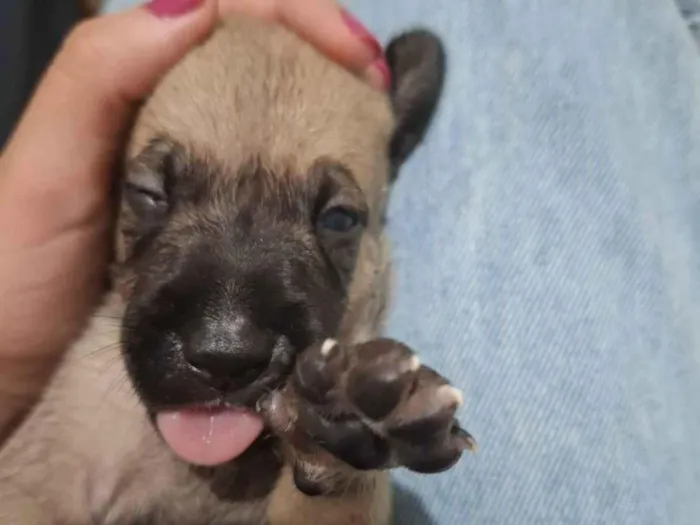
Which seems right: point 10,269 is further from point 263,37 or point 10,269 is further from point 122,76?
point 263,37

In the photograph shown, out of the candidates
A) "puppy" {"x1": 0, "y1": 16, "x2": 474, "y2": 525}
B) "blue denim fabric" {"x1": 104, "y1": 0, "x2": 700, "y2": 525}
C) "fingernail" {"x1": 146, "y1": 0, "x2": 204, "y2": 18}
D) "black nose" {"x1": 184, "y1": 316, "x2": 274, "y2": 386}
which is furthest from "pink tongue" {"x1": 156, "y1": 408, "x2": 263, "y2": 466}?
"fingernail" {"x1": 146, "y1": 0, "x2": 204, "y2": 18}

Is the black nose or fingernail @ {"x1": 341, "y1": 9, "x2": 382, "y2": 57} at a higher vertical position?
fingernail @ {"x1": 341, "y1": 9, "x2": 382, "y2": 57}

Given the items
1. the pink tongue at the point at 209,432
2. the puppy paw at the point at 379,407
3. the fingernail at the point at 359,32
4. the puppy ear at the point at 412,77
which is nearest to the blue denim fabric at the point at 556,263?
the puppy ear at the point at 412,77

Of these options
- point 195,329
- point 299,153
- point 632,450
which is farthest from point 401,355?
point 632,450

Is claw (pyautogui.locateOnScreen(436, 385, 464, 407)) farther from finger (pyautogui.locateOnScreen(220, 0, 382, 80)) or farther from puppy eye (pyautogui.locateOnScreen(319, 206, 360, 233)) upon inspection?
finger (pyautogui.locateOnScreen(220, 0, 382, 80))

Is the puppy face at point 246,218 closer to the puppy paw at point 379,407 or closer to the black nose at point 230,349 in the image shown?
the black nose at point 230,349

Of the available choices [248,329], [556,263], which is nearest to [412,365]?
[248,329]
